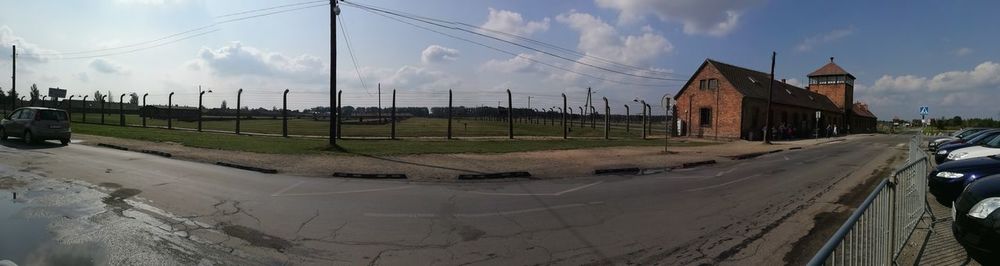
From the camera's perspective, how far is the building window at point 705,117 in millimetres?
42778

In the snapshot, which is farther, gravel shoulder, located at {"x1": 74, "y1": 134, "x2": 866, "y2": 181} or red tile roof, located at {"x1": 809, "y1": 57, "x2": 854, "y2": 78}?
red tile roof, located at {"x1": 809, "y1": 57, "x2": 854, "y2": 78}

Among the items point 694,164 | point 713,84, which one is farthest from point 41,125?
point 713,84

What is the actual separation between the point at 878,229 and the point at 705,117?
41.4 m

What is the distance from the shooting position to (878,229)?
459cm

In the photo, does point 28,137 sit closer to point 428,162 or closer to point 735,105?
point 428,162

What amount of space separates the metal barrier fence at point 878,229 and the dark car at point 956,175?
4.74 feet

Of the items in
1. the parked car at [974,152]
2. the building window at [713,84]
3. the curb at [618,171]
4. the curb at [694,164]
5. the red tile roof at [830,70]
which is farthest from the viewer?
the red tile roof at [830,70]

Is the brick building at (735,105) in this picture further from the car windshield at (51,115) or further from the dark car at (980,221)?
the car windshield at (51,115)

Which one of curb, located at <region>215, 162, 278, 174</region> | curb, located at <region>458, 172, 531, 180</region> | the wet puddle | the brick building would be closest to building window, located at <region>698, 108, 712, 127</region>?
the brick building

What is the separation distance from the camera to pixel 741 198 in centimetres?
991

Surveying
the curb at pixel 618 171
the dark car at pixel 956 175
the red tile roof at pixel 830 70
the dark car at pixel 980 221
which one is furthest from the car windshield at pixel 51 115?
the red tile roof at pixel 830 70

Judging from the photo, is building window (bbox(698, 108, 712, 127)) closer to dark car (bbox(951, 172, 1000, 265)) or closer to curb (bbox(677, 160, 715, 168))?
curb (bbox(677, 160, 715, 168))

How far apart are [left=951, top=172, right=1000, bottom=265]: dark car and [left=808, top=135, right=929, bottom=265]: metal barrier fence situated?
510 millimetres

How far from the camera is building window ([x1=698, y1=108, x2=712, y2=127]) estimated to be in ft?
140
